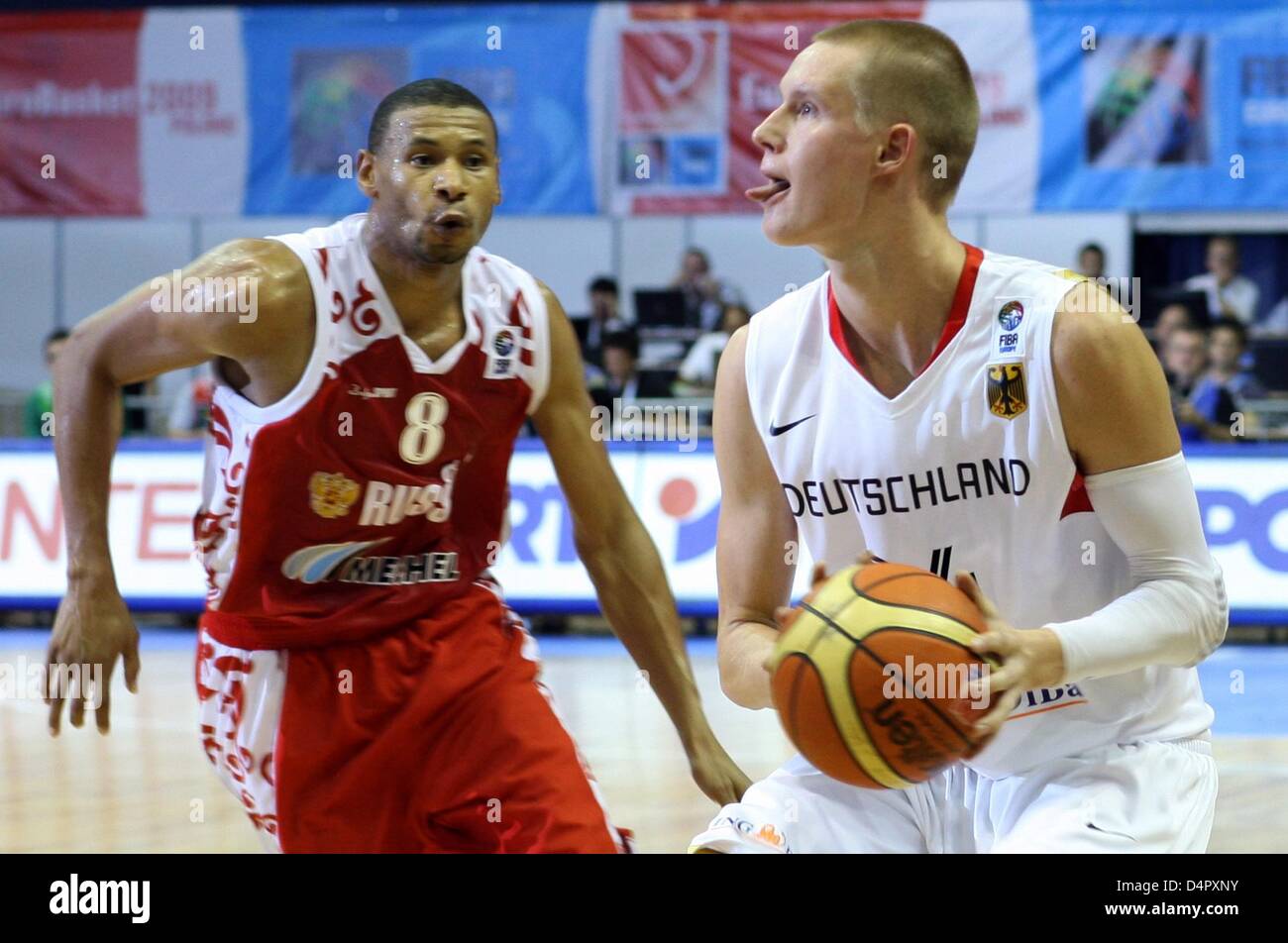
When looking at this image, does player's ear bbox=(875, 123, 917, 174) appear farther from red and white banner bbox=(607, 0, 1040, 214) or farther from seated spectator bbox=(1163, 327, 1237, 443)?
red and white banner bbox=(607, 0, 1040, 214)

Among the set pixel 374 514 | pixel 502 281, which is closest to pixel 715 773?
pixel 374 514

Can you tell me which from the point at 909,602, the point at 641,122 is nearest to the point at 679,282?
the point at 641,122

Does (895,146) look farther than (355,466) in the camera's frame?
No

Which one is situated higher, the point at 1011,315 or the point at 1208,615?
the point at 1011,315

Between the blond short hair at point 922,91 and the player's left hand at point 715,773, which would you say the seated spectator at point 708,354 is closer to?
the player's left hand at point 715,773

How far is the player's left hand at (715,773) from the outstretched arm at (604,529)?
11 centimetres

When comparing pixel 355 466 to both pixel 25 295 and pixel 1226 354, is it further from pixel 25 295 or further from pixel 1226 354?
pixel 25 295

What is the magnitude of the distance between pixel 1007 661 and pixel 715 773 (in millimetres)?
935

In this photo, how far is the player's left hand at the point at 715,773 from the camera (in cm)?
322

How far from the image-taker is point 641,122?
12.6 metres

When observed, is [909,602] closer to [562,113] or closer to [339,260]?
[339,260]

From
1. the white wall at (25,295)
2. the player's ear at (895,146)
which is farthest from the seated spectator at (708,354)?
the player's ear at (895,146)

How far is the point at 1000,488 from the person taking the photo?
278 cm
